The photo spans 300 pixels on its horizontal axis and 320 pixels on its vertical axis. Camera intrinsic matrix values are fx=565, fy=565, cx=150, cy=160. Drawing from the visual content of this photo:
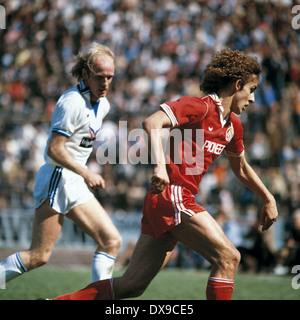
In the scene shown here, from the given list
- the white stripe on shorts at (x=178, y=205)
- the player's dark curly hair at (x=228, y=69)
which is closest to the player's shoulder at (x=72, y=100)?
the player's dark curly hair at (x=228, y=69)

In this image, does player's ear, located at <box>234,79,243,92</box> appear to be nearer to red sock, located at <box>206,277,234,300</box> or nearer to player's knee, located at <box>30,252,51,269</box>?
red sock, located at <box>206,277,234,300</box>

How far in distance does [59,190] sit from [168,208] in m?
1.19

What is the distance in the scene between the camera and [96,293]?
456cm

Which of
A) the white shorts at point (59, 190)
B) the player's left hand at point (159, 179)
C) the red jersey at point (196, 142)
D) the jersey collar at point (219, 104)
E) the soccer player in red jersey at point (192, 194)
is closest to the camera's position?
the player's left hand at point (159, 179)

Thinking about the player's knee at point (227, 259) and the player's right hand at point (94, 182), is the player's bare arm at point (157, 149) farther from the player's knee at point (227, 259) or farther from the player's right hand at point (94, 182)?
the player's knee at point (227, 259)

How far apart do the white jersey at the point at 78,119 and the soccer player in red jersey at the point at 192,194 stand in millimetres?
976

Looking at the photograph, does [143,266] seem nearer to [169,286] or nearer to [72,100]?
[72,100]

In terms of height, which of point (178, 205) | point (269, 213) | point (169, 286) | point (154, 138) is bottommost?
point (169, 286)

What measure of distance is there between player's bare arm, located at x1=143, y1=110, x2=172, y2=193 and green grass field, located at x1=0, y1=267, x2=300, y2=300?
3424 mm

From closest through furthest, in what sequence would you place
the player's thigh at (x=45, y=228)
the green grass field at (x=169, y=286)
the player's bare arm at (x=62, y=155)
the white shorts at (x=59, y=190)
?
the player's bare arm at (x=62, y=155) < the player's thigh at (x=45, y=228) < the white shorts at (x=59, y=190) < the green grass field at (x=169, y=286)

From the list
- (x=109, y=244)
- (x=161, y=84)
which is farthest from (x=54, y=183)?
(x=161, y=84)

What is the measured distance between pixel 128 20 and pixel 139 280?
14.2m

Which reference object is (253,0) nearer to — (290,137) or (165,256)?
(290,137)

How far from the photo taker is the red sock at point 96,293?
453 cm
